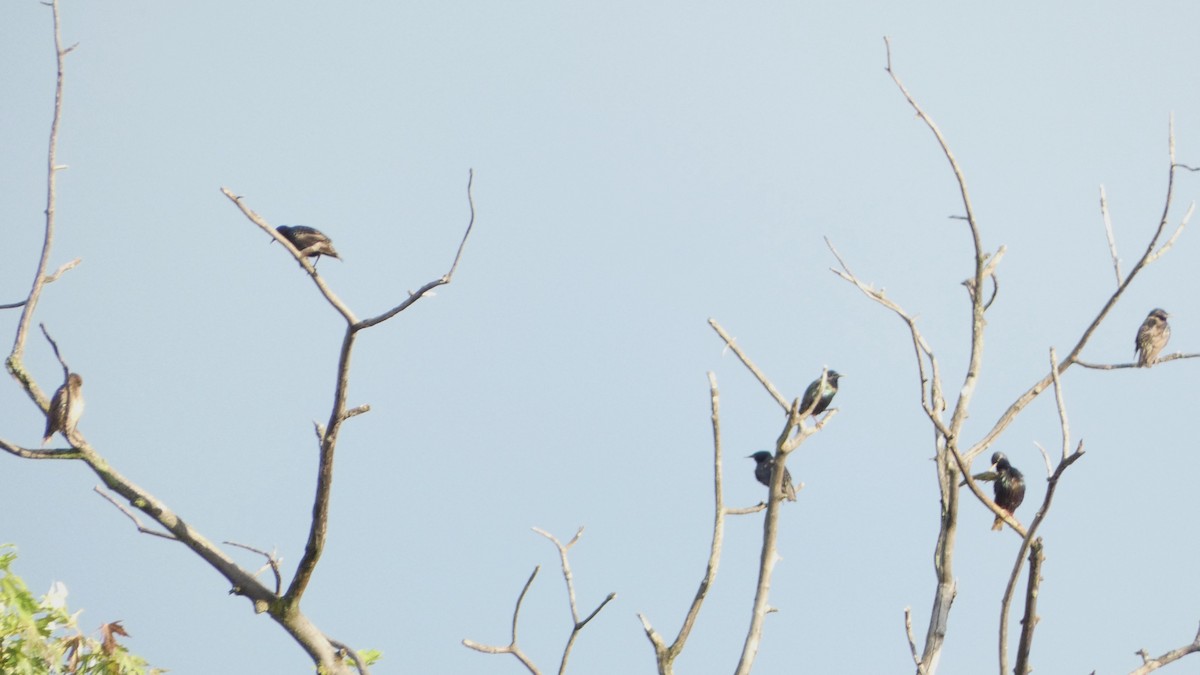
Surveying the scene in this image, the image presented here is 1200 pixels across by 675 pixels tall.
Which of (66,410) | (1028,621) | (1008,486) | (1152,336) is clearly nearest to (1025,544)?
(1028,621)

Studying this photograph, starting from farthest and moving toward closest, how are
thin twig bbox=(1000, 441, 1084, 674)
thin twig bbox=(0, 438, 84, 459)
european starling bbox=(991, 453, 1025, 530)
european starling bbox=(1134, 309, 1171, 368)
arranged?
1. european starling bbox=(1134, 309, 1171, 368)
2. european starling bbox=(991, 453, 1025, 530)
3. thin twig bbox=(0, 438, 84, 459)
4. thin twig bbox=(1000, 441, 1084, 674)

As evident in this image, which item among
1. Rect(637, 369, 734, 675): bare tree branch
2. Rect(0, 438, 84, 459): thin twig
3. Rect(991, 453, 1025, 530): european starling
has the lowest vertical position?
Rect(0, 438, 84, 459): thin twig

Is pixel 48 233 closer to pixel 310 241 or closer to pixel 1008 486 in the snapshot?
pixel 310 241

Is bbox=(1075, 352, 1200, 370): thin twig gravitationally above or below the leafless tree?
above

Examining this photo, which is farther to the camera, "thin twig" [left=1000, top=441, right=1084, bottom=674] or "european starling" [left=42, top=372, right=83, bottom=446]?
"european starling" [left=42, top=372, right=83, bottom=446]

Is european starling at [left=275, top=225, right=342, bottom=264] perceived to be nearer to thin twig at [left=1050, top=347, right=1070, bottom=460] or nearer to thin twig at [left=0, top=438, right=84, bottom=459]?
thin twig at [left=0, top=438, right=84, bottom=459]

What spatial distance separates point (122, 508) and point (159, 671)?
86cm

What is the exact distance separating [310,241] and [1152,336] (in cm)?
926

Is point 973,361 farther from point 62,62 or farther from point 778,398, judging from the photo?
point 62,62

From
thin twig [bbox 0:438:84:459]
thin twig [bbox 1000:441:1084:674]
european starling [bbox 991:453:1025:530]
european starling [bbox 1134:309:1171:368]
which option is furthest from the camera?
european starling [bbox 1134:309:1171:368]

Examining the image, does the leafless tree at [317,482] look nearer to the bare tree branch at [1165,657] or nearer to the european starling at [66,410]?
the european starling at [66,410]

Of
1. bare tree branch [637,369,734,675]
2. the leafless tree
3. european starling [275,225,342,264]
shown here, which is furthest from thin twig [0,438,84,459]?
european starling [275,225,342,264]

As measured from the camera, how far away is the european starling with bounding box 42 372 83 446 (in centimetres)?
613

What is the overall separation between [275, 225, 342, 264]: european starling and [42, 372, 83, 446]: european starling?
3.60 m
